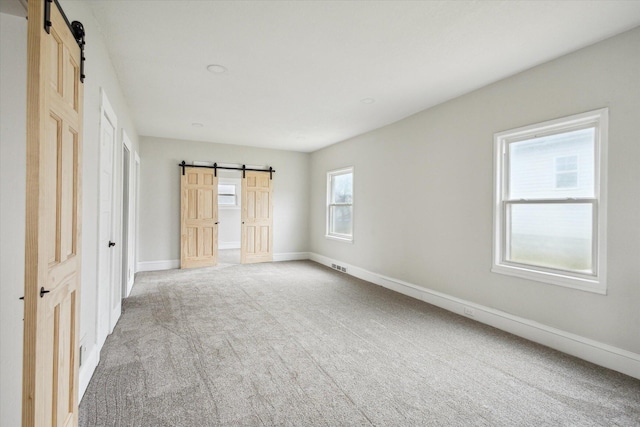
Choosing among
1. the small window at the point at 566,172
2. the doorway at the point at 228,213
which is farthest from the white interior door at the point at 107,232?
the doorway at the point at 228,213

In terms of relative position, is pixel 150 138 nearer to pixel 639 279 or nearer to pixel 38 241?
pixel 38 241

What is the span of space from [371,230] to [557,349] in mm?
3146

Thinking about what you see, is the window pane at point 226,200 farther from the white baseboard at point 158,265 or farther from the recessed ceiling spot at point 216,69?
the recessed ceiling spot at point 216,69

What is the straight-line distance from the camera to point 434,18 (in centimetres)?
241

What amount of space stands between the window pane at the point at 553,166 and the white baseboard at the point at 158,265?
6.03 meters

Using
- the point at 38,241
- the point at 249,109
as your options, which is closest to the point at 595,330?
the point at 38,241

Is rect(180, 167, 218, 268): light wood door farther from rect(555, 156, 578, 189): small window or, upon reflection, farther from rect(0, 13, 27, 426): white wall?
rect(555, 156, 578, 189): small window

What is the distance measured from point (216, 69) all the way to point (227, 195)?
7428 millimetres

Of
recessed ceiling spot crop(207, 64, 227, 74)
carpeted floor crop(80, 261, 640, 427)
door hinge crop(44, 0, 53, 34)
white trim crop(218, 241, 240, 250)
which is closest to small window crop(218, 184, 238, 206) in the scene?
white trim crop(218, 241, 240, 250)

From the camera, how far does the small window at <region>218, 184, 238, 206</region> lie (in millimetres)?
10406

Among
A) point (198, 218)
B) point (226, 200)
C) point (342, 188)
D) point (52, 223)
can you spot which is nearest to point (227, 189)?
point (226, 200)

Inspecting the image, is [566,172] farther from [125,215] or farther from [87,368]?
[125,215]

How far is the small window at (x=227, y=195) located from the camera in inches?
410

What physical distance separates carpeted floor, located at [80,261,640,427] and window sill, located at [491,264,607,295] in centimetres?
61
